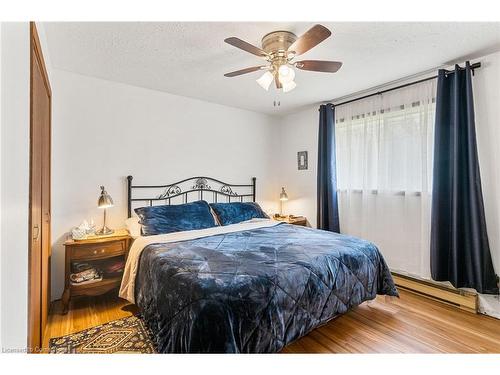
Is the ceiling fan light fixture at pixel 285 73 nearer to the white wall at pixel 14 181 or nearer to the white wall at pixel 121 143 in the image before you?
the white wall at pixel 14 181

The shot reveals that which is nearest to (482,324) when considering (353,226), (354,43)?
(353,226)

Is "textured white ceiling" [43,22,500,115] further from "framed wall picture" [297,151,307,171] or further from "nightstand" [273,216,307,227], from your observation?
"nightstand" [273,216,307,227]

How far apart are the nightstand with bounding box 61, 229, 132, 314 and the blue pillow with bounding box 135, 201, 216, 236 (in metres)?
0.26

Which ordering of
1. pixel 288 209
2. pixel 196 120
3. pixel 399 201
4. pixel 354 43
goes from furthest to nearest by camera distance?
pixel 288 209
pixel 196 120
pixel 399 201
pixel 354 43

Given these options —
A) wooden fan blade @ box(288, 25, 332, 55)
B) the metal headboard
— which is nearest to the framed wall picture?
the metal headboard

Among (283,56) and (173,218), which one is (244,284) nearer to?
(173,218)

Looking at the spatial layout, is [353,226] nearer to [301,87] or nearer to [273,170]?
[273,170]

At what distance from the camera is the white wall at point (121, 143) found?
2676 millimetres

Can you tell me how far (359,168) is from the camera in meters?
3.39

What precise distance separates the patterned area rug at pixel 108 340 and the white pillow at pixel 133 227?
2.75ft

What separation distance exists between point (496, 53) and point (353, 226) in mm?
2260

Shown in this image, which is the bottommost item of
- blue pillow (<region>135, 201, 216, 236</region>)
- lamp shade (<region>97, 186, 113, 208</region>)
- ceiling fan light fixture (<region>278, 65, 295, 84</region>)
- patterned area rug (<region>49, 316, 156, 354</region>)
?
patterned area rug (<region>49, 316, 156, 354</region>)

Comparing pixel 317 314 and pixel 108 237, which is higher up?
pixel 108 237

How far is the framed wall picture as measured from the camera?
412cm
